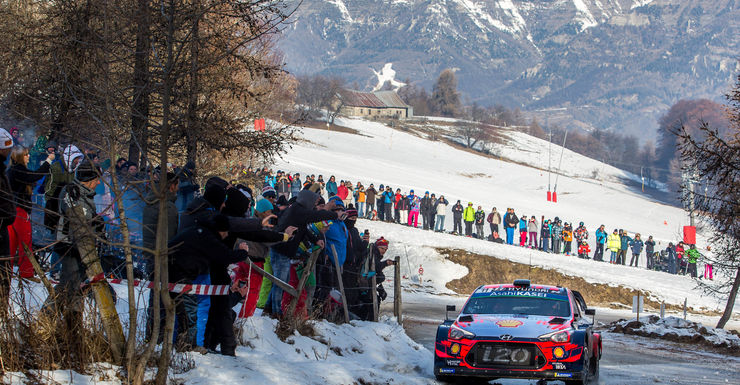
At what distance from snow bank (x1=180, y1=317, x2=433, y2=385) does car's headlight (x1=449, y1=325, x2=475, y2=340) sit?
2.26ft

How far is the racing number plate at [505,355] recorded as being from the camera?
10.4m

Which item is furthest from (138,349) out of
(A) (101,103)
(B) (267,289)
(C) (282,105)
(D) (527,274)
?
(C) (282,105)

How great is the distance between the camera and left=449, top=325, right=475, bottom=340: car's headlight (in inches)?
424

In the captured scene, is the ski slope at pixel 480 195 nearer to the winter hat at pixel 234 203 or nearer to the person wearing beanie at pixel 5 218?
the winter hat at pixel 234 203

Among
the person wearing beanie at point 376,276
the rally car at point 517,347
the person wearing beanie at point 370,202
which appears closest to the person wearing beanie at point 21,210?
the rally car at point 517,347

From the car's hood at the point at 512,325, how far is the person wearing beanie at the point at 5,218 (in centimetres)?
595

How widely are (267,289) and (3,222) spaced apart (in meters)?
4.65

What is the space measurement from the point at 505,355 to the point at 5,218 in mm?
6242

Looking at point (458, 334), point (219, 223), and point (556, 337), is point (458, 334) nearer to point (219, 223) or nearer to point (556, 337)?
point (556, 337)

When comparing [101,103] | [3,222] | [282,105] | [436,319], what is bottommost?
[436,319]

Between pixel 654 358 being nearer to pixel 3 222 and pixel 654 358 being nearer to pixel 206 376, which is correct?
pixel 206 376

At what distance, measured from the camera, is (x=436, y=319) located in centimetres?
2077

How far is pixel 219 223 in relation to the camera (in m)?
8.27

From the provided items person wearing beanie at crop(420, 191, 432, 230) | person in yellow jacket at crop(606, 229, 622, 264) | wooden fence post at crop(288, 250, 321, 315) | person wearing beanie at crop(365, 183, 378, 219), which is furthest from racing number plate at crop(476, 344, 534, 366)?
person in yellow jacket at crop(606, 229, 622, 264)
